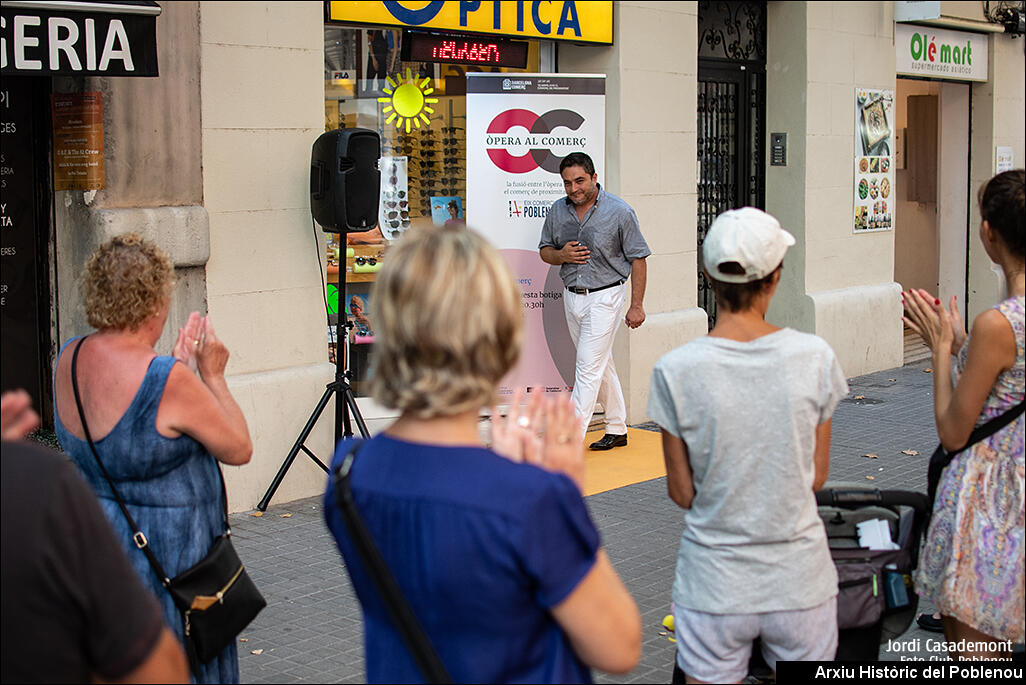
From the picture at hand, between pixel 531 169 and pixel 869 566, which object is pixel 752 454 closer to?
pixel 869 566

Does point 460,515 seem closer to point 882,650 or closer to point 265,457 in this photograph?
point 882,650

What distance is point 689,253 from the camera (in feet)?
34.2

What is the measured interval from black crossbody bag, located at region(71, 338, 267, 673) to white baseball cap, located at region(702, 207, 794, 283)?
1.71m

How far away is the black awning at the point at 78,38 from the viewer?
6.06 meters

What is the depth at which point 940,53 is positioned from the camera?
1351 cm

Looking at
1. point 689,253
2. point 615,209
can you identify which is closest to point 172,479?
point 615,209

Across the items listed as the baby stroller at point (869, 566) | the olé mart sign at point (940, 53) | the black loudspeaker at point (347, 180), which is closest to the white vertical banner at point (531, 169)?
the black loudspeaker at point (347, 180)

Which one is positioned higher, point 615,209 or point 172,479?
point 615,209

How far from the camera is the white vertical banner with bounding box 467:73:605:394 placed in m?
9.05

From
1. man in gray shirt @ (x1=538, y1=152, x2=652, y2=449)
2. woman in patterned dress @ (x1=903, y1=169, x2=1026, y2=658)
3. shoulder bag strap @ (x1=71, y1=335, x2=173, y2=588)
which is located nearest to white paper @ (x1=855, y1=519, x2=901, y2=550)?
woman in patterned dress @ (x1=903, y1=169, x2=1026, y2=658)

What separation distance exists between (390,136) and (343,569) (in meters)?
3.61

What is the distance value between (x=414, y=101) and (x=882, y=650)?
5271 millimetres

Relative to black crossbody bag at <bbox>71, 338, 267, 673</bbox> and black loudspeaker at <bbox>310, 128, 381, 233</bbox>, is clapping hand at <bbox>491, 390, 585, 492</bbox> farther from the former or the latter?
black loudspeaker at <bbox>310, 128, 381, 233</bbox>

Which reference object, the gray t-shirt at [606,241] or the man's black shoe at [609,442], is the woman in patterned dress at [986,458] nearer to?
the gray t-shirt at [606,241]
